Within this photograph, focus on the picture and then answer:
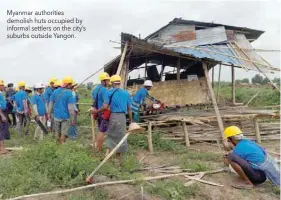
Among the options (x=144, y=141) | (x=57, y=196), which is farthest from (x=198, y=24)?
(x=57, y=196)

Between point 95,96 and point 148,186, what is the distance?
2853mm

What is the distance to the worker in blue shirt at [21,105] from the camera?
→ 1052 cm

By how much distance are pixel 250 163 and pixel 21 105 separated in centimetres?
705

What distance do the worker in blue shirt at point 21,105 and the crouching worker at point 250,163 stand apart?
255 inches

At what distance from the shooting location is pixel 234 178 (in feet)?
22.0

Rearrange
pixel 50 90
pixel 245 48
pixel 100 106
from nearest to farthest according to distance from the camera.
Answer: pixel 100 106 < pixel 50 90 < pixel 245 48

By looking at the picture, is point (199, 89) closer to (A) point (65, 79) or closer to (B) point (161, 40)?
(B) point (161, 40)

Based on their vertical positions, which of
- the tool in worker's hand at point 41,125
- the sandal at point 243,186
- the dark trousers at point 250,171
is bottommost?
the sandal at point 243,186

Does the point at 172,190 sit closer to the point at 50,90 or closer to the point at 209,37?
the point at 50,90

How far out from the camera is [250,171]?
6.19 metres

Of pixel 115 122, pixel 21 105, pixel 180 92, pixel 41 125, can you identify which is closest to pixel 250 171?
pixel 115 122

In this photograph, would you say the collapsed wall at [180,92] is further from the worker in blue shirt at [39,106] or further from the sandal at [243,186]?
the sandal at [243,186]

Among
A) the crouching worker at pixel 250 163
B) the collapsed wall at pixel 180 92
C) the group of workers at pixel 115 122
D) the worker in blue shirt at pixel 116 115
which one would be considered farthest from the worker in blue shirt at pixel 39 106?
the crouching worker at pixel 250 163

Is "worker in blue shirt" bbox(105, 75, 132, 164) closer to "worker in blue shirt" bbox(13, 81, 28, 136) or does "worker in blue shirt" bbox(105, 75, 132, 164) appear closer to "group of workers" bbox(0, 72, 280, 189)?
"group of workers" bbox(0, 72, 280, 189)
